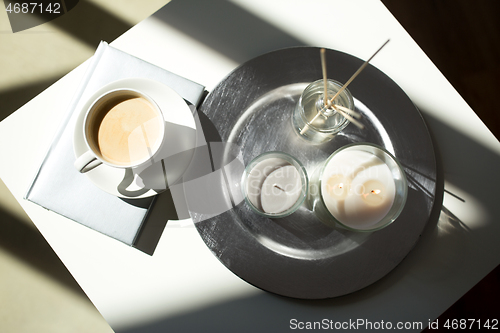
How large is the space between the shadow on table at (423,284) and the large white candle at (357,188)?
6.1 inches

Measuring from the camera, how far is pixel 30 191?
1.99ft

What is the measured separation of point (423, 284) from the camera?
0.65m

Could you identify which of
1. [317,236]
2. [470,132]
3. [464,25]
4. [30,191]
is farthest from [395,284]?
[464,25]

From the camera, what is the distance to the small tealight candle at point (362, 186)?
22.2 inches

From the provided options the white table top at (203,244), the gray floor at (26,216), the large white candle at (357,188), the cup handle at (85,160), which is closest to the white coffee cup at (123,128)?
the cup handle at (85,160)

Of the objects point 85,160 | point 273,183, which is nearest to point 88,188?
point 85,160

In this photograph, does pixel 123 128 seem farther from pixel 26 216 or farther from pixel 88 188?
pixel 26 216

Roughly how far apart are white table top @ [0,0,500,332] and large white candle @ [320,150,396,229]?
0.16 meters

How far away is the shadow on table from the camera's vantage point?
2.09 feet

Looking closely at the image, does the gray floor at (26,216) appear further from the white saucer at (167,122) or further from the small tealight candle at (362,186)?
the small tealight candle at (362,186)

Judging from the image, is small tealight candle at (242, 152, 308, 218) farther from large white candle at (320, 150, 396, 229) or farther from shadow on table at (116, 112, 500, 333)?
shadow on table at (116, 112, 500, 333)

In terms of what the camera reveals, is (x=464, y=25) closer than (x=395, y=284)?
No

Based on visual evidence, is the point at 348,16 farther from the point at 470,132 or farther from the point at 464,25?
the point at 464,25

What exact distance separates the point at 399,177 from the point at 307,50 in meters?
0.30
